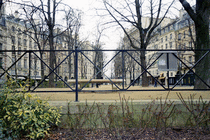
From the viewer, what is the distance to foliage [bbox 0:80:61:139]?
2.68 metres

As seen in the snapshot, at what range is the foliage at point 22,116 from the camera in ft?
8.78

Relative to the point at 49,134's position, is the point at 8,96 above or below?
above

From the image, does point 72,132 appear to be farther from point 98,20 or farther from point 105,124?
point 98,20

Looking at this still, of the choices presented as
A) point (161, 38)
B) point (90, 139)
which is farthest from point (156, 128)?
point (161, 38)

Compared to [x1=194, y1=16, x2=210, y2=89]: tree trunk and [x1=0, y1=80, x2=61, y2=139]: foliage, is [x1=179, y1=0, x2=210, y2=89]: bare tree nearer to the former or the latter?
[x1=194, y1=16, x2=210, y2=89]: tree trunk

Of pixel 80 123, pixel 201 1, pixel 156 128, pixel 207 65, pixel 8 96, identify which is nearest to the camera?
pixel 8 96

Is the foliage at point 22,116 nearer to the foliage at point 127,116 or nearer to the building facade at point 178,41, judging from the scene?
the foliage at point 127,116

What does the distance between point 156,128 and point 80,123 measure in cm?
150

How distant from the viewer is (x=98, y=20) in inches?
497

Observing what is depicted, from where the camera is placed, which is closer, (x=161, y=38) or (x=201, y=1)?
(x=201, y=1)

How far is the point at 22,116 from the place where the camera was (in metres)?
2.73

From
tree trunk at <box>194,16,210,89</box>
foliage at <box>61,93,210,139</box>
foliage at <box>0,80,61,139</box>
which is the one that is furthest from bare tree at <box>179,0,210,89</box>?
foliage at <box>0,80,61,139</box>

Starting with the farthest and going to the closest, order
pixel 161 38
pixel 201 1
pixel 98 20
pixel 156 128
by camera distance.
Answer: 1. pixel 161 38
2. pixel 98 20
3. pixel 201 1
4. pixel 156 128

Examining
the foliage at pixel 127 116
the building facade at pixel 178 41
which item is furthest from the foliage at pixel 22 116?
the building facade at pixel 178 41
